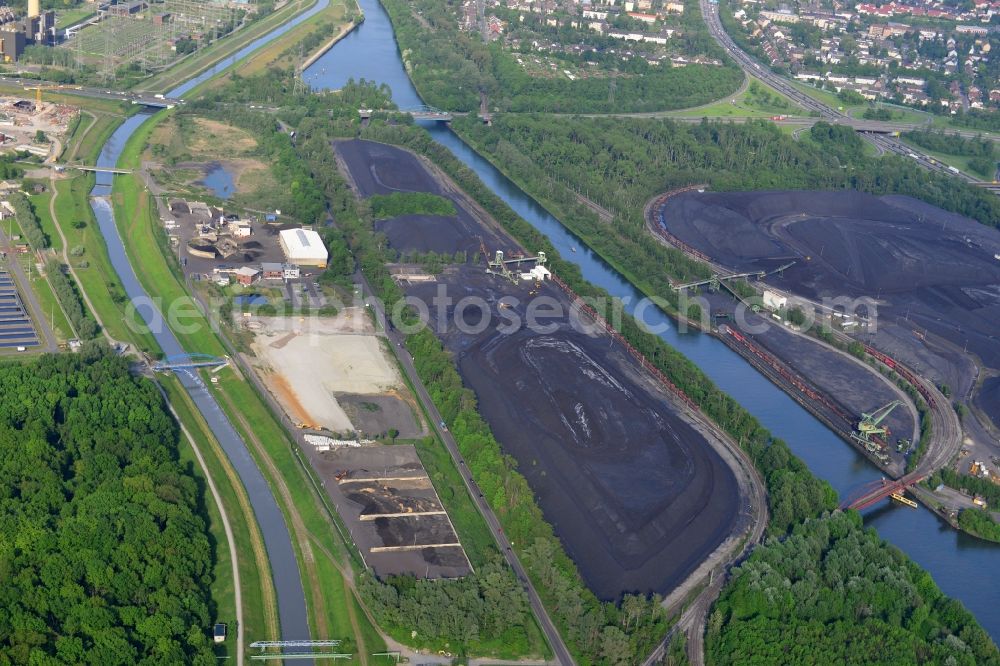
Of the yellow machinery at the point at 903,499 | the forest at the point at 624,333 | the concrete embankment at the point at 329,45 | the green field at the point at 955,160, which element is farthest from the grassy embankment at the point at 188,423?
the green field at the point at 955,160

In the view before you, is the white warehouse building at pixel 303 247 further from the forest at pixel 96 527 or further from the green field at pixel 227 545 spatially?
the forest at pixel 96 527

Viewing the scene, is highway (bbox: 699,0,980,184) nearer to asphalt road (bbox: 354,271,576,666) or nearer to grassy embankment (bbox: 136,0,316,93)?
grassy embankment (bbox: 136,0,316,93)

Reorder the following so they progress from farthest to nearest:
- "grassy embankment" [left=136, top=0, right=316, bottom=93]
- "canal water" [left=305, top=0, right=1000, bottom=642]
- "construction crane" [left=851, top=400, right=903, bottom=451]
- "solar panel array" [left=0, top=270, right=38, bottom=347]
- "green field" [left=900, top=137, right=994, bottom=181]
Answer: "grassy embankment" [left=136, top=0, right=316, bottom=93] → "green field" [left=900, top=137, right=994, bottom=181] → "solar panel array" [left=0, top=270, right=38, bottom=347] → "construction crane" [left=851, top=400, right=903, bottom=451] → "canal water" [left=305, top=0, right=1000, bottom=642]

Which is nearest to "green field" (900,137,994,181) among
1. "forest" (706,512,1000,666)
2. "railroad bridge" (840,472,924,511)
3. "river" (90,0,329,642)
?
"railroad bridge" (840,472,924,511)

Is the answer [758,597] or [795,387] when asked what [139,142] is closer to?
[795,387]

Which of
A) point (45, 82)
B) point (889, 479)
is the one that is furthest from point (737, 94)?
point (889, 479)

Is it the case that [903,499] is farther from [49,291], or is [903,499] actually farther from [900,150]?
[900,150]

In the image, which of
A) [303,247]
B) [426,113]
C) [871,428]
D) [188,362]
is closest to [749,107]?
[426,113]
